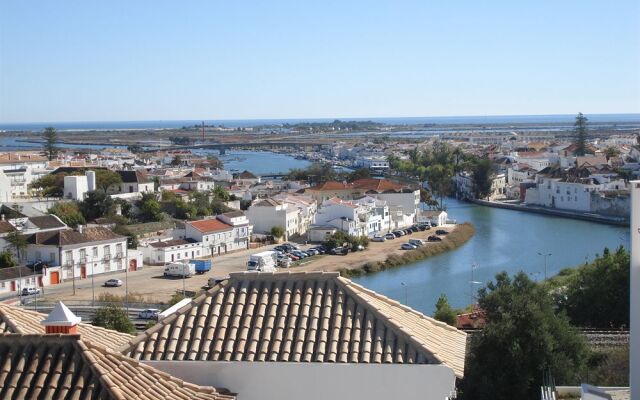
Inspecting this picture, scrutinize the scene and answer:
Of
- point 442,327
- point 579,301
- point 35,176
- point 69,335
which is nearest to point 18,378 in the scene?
point 69,335

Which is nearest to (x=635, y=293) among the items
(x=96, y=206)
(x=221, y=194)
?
(x=96, y=206)

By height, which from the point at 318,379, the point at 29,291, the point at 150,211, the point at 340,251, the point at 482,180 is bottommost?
the point at 340,251

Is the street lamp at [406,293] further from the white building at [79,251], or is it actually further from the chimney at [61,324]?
the chimney at [61,324]

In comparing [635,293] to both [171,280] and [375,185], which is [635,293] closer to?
[171,280]

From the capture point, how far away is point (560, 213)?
63.4ft

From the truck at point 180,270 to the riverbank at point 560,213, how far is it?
9633 millimetres

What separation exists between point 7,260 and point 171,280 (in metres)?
1.98

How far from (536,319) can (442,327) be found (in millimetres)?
2021

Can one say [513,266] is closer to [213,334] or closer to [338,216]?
[338,216]

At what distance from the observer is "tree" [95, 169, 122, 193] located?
16812 mm

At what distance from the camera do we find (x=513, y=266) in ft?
41.2

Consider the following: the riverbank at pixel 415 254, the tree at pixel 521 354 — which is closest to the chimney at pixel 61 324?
the tree at pixel 521 354

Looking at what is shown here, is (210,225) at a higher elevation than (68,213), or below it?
below

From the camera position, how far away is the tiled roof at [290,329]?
2.61m
